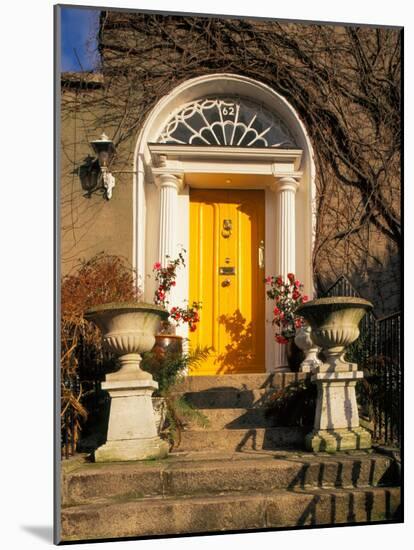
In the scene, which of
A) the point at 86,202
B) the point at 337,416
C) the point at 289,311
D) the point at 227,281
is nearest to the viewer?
the point at 337,416

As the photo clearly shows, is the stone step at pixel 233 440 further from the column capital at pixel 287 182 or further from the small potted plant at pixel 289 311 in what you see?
the column capital at pixel 287 182

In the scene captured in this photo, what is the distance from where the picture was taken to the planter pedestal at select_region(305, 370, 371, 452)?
405 centimetres

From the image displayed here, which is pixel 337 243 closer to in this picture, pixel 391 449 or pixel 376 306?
pixel 376 306

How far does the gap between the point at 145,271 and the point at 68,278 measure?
1.05 m

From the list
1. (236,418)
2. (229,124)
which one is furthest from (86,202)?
(236,418)

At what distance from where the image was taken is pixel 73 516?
3.38m

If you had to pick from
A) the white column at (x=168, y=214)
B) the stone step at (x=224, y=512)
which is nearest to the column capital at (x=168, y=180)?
the white column at (x=168, y=214)

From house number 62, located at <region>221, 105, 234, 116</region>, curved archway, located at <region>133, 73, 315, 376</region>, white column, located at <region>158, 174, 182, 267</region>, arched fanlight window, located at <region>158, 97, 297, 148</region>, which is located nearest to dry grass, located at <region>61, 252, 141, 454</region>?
curved archway, located at <region>133, 73, 315, 376</region>

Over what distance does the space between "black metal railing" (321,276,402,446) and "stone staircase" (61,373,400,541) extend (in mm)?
428

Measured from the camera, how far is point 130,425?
385 centimetres

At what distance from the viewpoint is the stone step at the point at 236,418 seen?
438 centimetres

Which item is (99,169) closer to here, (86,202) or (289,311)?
(86,202)

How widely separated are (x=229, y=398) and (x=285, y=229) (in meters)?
1.71

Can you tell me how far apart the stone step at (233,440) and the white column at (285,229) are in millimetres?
1459
